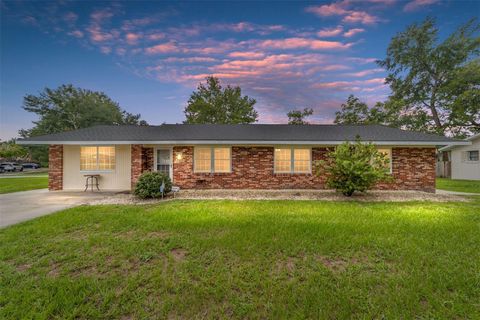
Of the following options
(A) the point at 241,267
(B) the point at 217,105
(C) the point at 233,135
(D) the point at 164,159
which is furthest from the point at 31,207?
(B) the point at 217,105

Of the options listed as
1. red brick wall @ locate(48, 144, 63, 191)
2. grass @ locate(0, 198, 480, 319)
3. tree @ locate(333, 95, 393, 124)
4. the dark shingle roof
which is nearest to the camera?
grass @ locate(0, 198, 480, 319)

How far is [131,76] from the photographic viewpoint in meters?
16.9

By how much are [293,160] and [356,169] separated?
331 centimetres

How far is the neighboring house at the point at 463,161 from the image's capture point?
53.8ft

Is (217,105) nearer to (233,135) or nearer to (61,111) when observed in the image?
(233,135)

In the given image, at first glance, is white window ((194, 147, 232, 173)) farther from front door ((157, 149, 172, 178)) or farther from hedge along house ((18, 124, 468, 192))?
front door ((157, 149, 172, 178))

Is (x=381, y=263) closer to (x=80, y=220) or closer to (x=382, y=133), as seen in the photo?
(x=80, y=220)

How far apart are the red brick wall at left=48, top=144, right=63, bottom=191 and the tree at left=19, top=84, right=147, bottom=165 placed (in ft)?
88.1

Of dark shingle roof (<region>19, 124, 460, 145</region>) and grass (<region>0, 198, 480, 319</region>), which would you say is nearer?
grass (<region>0, 198, 480, 319</region>)

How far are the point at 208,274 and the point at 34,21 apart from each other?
1818 cm

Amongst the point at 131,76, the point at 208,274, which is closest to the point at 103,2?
the point at 131,76

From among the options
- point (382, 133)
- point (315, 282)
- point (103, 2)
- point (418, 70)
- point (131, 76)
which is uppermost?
point (418, 70)

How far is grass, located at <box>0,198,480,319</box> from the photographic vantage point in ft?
7.66

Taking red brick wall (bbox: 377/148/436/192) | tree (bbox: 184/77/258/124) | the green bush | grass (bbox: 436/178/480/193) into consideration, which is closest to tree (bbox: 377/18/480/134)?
grass (bbox: 436/178/480/193)
